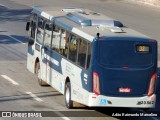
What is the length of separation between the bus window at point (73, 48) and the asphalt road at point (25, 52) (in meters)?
1.54

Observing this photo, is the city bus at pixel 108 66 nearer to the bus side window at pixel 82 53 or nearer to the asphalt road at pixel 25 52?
the bus side window at pixel 82 53

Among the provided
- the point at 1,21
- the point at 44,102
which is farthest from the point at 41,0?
the point at 44,102

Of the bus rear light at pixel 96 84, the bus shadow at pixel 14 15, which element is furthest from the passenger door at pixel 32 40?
the bus shadow at pixel 14 15

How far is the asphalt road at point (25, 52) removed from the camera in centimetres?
2044

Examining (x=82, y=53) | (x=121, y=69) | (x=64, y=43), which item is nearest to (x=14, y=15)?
(x=64, y=43)

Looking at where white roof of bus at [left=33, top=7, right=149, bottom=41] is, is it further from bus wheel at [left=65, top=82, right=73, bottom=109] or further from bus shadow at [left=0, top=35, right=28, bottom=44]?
bus shadow at [left=0, top=35, right=28, bottom=44]

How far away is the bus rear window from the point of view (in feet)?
61.2

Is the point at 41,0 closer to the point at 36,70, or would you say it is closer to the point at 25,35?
the point at 25,35

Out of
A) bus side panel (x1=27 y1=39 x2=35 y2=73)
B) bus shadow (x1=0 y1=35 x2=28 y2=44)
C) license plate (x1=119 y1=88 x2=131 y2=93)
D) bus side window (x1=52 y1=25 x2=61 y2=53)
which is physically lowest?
bus shadow (x1=0 y1=35 x2=28 y2=44)

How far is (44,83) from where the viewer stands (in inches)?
941

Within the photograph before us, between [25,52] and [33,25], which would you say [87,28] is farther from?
[25,52]

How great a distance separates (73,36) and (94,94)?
8.39ft

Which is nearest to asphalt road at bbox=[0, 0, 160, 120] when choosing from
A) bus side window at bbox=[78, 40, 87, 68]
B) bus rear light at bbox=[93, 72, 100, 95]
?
bus rear light at bbox=[93, 72, 100, 95]

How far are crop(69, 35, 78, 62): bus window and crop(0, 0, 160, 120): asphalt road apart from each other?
1540 millimetres
